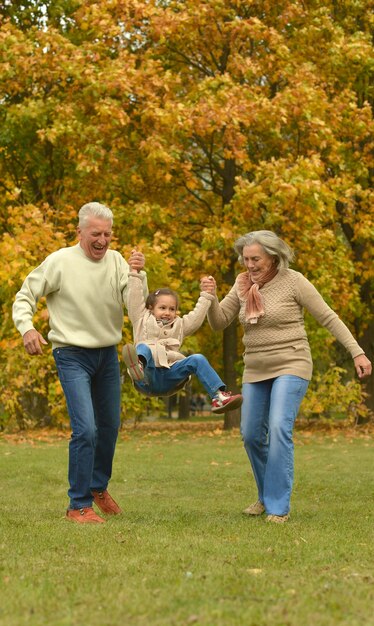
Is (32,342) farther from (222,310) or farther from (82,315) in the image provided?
(222,310)

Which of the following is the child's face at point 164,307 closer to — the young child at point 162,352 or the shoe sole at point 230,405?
the young child at point 162,352

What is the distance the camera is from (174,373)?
7.57 m

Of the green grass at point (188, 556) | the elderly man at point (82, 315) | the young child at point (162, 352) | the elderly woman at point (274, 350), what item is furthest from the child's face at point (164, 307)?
the green grass at point (188, 556)

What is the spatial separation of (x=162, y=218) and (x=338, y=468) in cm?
786

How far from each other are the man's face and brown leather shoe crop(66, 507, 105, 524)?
179 cm

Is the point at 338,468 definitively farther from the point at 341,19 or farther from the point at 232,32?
the point at 341,19

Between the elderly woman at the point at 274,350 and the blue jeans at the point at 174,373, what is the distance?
17.9 inches

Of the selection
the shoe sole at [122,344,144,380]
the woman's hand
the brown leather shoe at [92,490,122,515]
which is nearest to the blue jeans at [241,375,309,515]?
the woman's hand

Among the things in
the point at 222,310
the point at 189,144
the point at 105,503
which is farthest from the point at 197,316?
the point at 189,144

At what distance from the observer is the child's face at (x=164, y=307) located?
7.75 m

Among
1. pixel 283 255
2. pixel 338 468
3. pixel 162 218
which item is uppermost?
pixel 162 218

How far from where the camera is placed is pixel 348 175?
68.7ft

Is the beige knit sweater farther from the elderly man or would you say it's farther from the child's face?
the elderly man

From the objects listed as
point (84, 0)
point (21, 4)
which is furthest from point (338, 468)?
point (21, 4)
